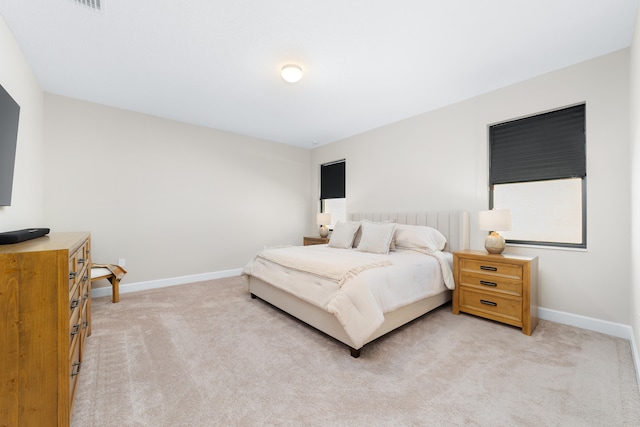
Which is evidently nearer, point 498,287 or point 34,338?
point 34,338

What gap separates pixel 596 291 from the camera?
248 cm

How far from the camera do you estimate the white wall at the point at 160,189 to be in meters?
3.35

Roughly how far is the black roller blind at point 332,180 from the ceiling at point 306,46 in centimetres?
185

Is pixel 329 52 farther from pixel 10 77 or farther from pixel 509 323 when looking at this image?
pixel 509 323

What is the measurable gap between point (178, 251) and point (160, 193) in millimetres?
926

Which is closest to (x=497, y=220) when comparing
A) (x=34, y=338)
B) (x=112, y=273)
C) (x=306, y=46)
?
(x=306, y=46)

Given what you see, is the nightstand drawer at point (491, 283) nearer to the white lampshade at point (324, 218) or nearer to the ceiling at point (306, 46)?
the ceiling at point (306, 46)

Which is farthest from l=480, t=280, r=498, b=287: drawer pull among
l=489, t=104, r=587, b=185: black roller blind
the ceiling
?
the ceiling

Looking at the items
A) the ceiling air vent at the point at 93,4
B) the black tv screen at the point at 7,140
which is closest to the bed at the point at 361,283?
the black tv screen at the point at 7,140

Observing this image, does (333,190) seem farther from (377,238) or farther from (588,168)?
(588,168)

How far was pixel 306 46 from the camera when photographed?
2314 millimetres

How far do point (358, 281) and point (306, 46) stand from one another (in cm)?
206

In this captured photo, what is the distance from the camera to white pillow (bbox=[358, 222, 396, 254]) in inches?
126

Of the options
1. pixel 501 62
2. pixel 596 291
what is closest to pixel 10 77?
pixel 501 62
